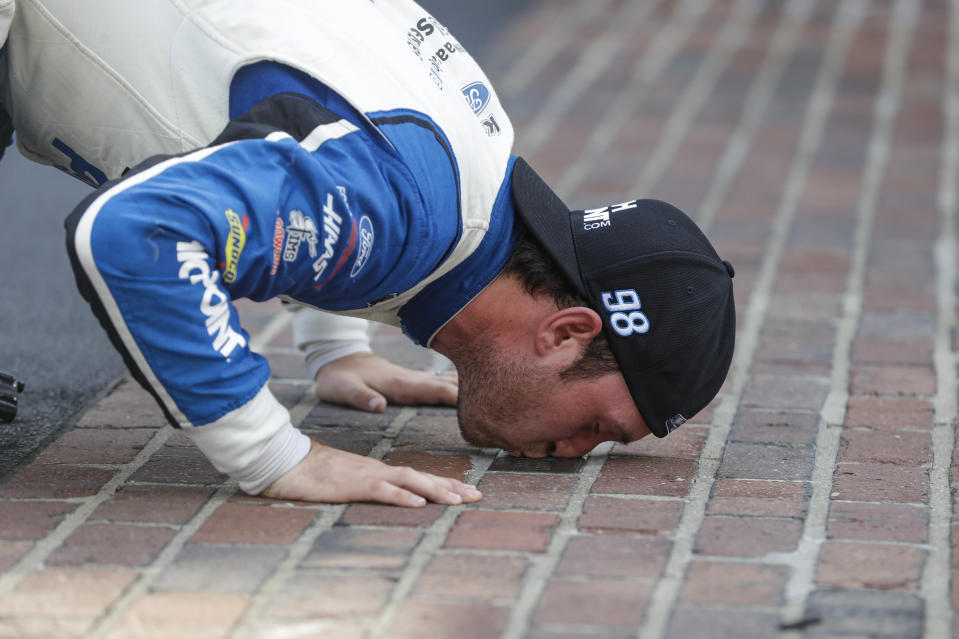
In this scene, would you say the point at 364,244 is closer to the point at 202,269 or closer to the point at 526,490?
the point at 202,269

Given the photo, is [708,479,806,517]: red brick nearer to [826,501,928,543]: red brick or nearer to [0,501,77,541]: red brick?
[826,501,928,543]: red brick

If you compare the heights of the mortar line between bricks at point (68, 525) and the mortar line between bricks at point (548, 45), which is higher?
the mortar line between bricks at point (68, 525)

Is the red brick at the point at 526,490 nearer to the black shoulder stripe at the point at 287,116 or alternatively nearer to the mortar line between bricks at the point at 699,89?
the black shoulder stripe at the point at 287,116

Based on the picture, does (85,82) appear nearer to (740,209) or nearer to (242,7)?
(242,7)

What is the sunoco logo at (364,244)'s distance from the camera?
236 centimetres

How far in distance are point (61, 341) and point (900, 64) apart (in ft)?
17.3

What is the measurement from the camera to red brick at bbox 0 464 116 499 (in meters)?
2.56

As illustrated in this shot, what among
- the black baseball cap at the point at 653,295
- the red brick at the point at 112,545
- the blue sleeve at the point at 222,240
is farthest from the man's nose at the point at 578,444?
the red brick at the point at 112,545

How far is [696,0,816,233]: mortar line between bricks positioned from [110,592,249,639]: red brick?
9.94ft

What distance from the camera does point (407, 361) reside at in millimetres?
3598

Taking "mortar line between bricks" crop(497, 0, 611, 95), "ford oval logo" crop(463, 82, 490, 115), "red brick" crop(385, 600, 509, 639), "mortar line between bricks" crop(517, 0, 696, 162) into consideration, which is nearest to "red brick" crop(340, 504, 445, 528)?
"red brick" crop(385, 600, 509, 639)

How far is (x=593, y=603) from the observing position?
212 cm

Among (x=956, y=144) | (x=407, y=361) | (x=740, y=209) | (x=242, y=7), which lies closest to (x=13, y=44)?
(x=242, y=7)

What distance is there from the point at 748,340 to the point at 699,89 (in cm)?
333
